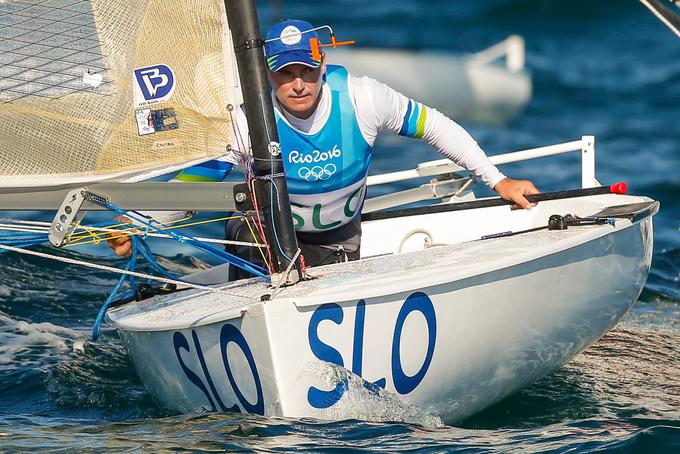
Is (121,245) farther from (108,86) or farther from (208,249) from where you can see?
(108,86)

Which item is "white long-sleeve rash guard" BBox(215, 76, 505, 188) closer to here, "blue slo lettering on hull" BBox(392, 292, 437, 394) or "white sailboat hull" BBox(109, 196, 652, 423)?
"white sailboat hull" BBox(109, 196, 652, 423)

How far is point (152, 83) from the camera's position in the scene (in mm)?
3240

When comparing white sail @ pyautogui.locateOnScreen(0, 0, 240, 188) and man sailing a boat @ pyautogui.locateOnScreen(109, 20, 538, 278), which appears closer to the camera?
white sail @ pyautogui.locateOnScreen(0, 0, 240, 188)

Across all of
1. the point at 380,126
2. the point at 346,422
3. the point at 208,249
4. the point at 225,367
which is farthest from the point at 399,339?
the point at 380,126

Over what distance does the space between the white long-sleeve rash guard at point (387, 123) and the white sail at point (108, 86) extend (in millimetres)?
198

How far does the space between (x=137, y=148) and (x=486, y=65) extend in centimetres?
1008

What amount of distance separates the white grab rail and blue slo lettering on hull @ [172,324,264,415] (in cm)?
152

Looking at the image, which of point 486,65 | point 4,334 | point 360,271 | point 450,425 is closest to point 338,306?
point 360,271

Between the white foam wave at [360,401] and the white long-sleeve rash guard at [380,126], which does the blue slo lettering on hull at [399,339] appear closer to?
the white foam wave at [360,401]

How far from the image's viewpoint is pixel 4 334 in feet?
14.4

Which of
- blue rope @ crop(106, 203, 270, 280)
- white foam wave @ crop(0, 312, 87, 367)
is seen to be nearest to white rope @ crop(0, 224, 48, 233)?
blue rope @ crop(106, 203, 270, 280)

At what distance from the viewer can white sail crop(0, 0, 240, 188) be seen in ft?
10.6

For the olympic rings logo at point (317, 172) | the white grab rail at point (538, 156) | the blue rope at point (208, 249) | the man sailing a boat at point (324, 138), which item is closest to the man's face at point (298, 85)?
the man sailing a boat at point (324, 138)

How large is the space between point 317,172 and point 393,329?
832 millimetres
